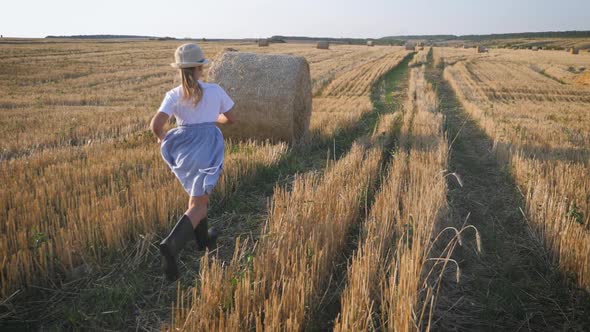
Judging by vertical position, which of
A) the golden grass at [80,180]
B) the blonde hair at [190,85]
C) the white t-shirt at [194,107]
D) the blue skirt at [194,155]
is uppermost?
the blonde hair at [190,85]

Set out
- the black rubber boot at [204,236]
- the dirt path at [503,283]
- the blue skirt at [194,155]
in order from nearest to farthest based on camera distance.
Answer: the dirt path at [503,283]
the blue skirt at [194,155]
the black rubber boot at [204,236]

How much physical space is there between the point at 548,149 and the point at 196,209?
21.7 feet

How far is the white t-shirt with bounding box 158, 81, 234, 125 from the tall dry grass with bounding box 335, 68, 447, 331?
172 centimetres

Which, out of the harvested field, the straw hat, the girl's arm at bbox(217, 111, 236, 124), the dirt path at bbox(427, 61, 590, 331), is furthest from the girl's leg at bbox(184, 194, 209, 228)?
the dirt path at bbox(427, 61, 590, 331)

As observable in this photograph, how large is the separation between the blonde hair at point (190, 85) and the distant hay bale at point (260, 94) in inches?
A: 163

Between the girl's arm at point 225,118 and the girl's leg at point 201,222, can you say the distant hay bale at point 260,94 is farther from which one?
the girl's leg at point 201,222

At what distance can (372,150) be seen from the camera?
278 inches

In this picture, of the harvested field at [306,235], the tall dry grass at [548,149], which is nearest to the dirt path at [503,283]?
the harvested field at [306,235]

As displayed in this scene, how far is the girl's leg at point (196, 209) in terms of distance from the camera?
3.65 metres

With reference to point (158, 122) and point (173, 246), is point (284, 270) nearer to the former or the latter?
point (173, 246)

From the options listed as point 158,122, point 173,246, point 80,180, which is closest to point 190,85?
point 158,122

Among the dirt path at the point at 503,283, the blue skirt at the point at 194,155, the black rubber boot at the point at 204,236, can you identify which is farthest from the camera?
the black rubber boot at the point at 204,236

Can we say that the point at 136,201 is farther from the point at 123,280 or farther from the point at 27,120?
the point at 27,120

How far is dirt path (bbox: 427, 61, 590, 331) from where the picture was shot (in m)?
3.04
